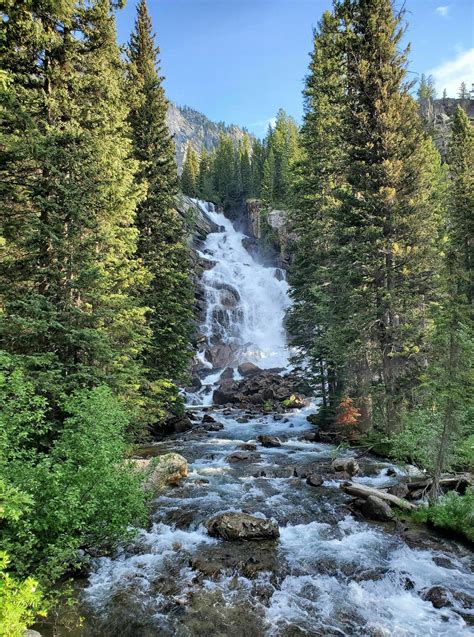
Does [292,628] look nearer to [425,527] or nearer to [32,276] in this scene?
[425,527]

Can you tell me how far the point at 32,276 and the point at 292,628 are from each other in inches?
397

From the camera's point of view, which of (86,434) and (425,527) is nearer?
(86,434)

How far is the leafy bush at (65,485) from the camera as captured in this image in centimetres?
560

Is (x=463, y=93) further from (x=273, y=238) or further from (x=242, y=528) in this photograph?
(x=242, y=528)

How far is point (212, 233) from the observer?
64.6m

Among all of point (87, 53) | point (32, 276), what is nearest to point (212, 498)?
point (32, 276)

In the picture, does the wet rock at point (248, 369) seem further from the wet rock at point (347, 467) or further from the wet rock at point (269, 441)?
the wet rock at point (347, 467)

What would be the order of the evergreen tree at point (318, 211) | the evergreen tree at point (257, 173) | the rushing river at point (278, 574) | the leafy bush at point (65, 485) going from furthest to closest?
the evergreen tree at point (257, 173) < the evergreen tree at point (318, 211) < the rushing river at point (278, 574) < the leafy bush at point (65, 485)

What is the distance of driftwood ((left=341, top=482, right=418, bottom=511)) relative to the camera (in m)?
9.86

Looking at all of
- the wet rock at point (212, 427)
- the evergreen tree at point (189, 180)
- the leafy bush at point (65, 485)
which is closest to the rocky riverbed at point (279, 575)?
the leafy bush at point (65, 485)

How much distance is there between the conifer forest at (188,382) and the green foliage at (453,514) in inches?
1.9

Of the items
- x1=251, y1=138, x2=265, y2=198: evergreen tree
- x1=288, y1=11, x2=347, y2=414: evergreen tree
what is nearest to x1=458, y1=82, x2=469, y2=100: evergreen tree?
x1=251, y1=138, x2=265, y2=198: evergreen tree

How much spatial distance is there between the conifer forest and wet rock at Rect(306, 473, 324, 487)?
270 millimetres

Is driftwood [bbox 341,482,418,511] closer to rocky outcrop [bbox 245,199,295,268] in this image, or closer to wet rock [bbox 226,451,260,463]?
wet rock [bbox 226,451,260,463]
